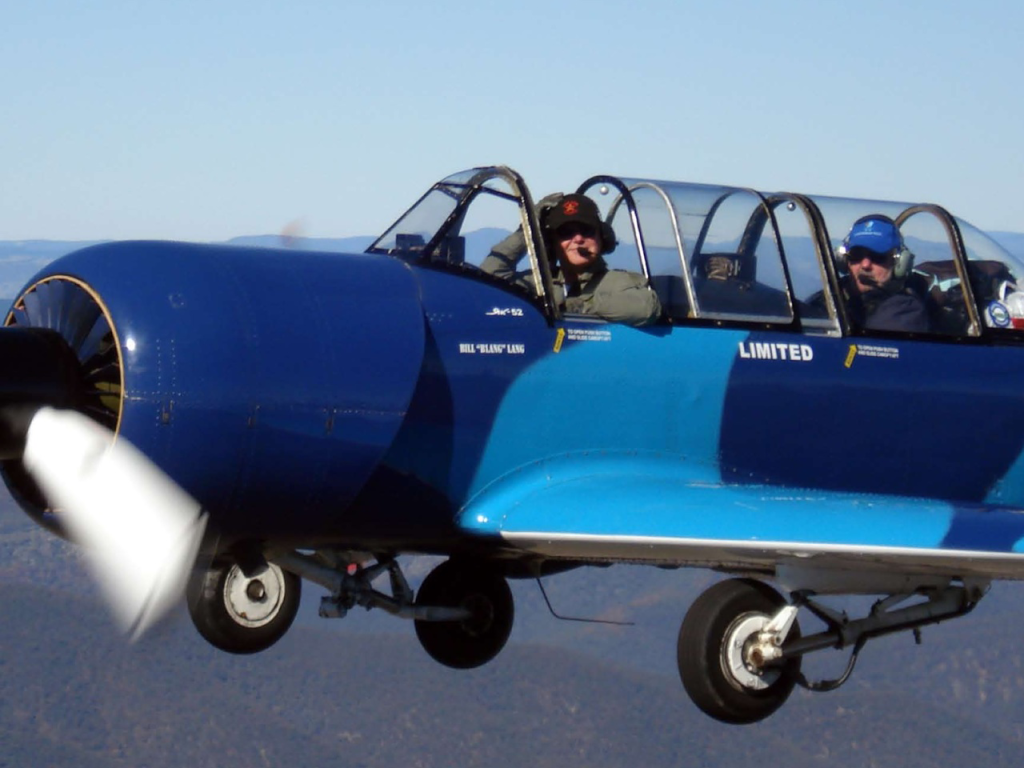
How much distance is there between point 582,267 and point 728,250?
1018mm

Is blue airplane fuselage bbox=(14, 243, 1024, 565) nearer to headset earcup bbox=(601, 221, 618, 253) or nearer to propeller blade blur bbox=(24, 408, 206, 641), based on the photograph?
propeller blade blur bbox=(24, 408, 206, 641)

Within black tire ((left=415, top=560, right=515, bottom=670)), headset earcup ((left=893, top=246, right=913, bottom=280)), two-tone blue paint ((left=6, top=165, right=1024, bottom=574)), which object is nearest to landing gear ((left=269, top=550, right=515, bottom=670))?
black tire ((left=415, top=560, right=515, bottom=670))

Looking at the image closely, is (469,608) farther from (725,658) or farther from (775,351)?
(775,351)

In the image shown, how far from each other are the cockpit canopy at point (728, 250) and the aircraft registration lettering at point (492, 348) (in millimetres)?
289

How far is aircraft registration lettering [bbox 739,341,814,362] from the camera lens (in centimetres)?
1092

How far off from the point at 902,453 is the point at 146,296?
4.90 meters

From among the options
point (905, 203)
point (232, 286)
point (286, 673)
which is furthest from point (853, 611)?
point (232, 286)

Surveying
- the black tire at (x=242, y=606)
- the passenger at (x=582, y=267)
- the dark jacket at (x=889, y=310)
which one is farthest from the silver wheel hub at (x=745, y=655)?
the black tire at (x=242, y=606)

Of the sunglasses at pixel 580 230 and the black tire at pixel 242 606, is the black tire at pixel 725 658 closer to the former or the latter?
the sunglasses at pixel 580 230

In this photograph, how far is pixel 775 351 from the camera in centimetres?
1102

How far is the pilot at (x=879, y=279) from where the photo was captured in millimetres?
11484

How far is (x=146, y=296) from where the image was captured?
30.1 feet

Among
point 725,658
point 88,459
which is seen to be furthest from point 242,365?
point 725,658

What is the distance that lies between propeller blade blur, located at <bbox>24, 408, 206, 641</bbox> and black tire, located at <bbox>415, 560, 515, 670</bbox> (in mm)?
2464
